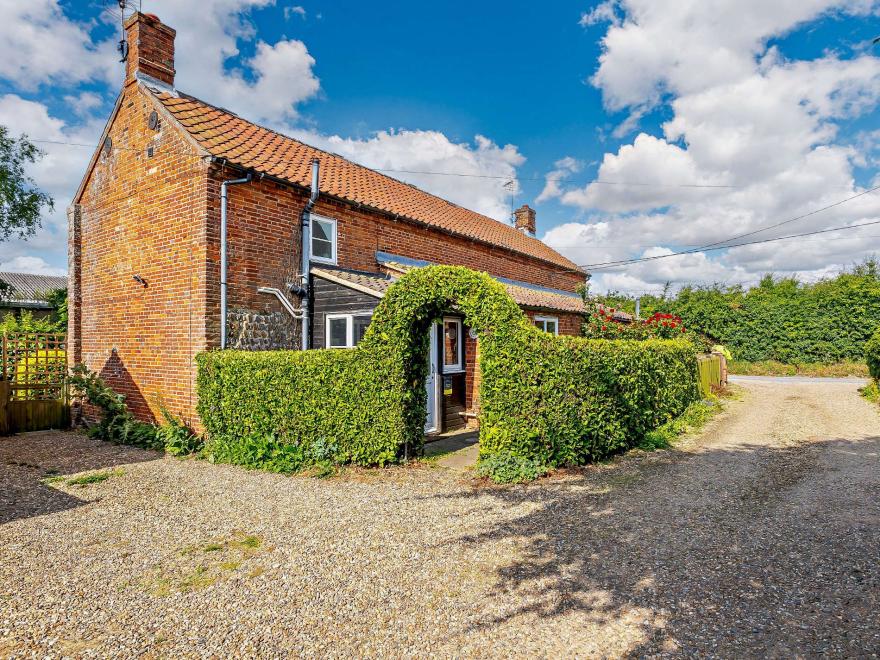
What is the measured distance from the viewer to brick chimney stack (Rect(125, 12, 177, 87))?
1059 centimetres

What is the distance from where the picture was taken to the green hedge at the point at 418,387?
7055 mm

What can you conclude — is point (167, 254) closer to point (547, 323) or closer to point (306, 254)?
point (306, 254)

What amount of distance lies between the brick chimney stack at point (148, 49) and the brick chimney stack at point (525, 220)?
18.2 m

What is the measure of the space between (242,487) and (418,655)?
4.60 meters

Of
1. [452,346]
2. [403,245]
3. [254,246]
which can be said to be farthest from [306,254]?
[452,346]

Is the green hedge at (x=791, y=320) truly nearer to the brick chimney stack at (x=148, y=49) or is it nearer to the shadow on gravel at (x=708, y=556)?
the shadow on gravel at (x=708, y=556)

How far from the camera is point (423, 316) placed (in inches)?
298

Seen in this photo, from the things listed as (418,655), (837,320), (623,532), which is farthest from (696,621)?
(837,320)

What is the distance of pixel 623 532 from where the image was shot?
499 cm

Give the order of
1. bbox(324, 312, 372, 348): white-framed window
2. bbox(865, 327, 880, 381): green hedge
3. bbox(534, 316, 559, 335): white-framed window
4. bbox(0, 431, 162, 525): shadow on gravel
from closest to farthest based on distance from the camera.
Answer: bbox(0, 431, 162, 525): shadow on gravel < bbox(324, 312, 372, 348): white-framed window < bbox(534, 316, 559, 335): white-framed window < bbox(865, 327, 880, 381): green hedge

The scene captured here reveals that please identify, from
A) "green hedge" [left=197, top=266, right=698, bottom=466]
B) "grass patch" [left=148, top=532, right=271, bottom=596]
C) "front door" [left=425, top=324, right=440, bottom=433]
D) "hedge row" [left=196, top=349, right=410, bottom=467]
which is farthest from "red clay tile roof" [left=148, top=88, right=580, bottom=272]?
"grass patch" [left=148, top=532, right=271, bottom=596]

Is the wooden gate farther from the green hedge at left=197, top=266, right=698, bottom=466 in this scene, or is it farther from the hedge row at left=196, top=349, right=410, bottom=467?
the hedge row at left=196, top=349, right=410, bottom=467

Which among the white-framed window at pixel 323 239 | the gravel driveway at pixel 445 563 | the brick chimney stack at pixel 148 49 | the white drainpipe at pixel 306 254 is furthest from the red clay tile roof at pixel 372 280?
the brick chimney stack at pixel 148 49

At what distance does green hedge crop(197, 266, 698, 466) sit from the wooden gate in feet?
19.1
